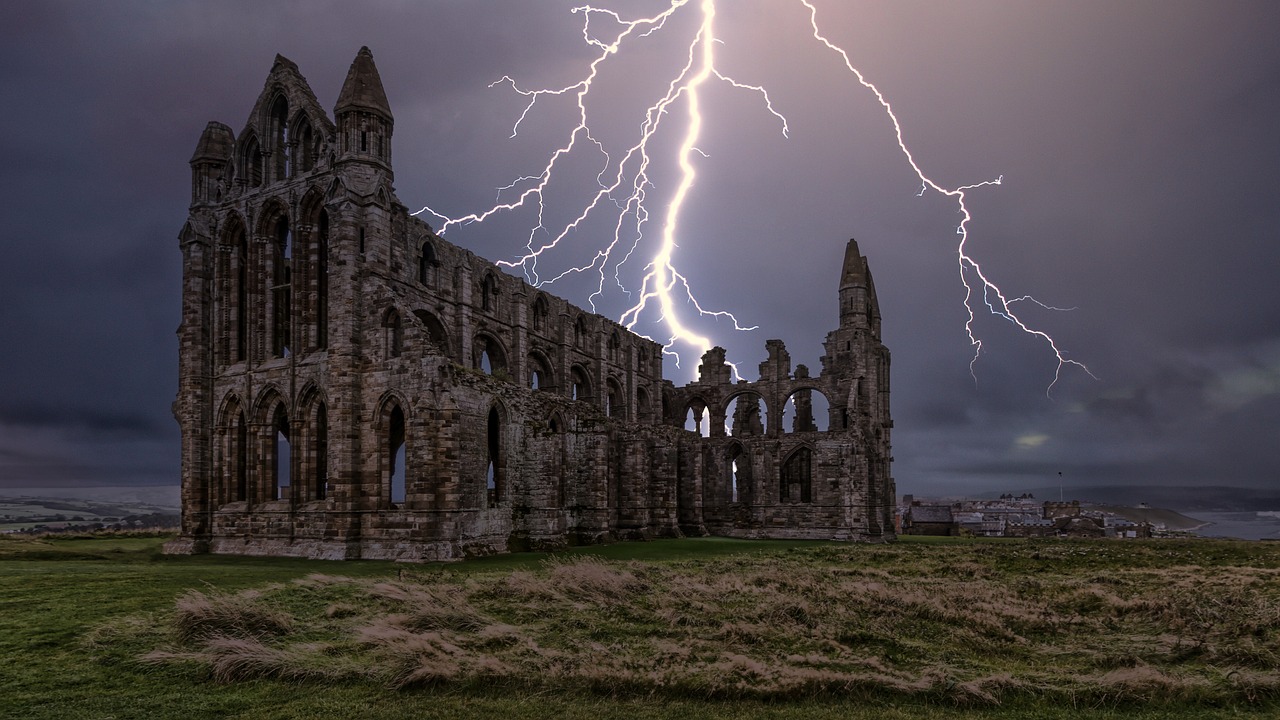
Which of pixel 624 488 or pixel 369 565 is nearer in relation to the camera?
pixel 369 565

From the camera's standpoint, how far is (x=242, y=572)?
19.3m

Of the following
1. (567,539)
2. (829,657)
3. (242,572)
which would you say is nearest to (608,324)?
(567,539)

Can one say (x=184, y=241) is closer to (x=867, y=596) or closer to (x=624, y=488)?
(x=624, y=488)

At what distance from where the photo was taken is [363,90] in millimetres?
27297

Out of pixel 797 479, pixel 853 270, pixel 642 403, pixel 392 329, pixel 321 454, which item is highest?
pixel 853 270

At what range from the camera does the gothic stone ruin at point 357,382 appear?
82.1ft

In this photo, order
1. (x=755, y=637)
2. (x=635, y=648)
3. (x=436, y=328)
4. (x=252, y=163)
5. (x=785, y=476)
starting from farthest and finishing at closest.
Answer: (x=785, y=476), (x=436, y=328), (x=252, y=163), (x=755, y=637), (x=635, y=648)

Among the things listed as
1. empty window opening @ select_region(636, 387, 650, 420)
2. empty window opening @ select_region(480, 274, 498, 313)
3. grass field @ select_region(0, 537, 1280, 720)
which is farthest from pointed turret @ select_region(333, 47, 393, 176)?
empty window opening @ select_region(636, 387, 650, 420)

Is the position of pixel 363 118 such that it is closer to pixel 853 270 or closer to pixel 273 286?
pixel 273 286

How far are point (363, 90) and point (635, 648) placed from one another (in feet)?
77.9

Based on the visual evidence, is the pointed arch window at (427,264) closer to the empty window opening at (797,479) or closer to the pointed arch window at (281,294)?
the pointed arch window at (281,294)

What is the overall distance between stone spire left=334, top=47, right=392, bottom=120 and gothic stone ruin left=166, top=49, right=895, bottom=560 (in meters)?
0.06

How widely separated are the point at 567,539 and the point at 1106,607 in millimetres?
20471

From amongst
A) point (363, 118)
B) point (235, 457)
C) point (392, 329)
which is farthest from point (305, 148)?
point (235, 457)
